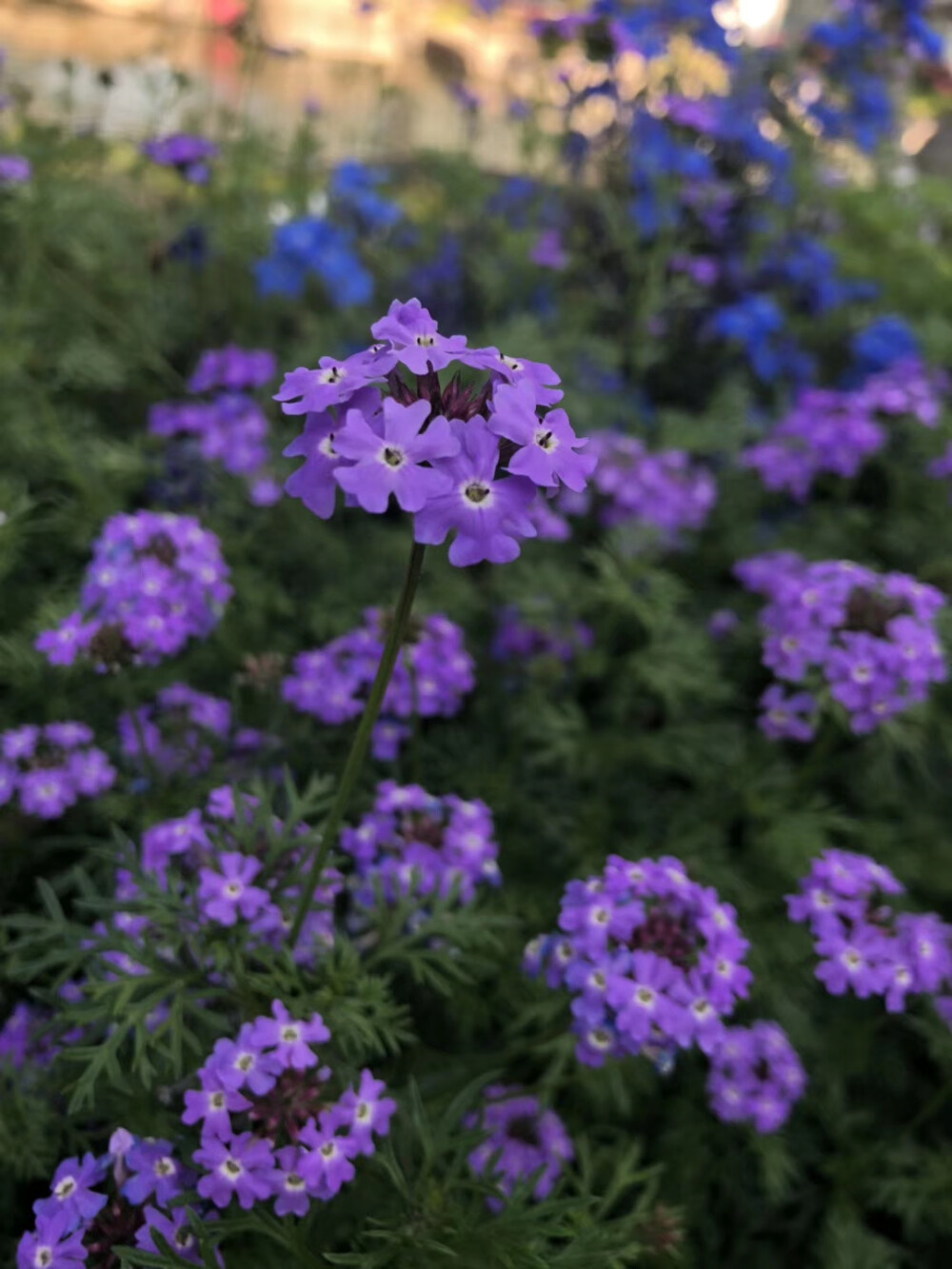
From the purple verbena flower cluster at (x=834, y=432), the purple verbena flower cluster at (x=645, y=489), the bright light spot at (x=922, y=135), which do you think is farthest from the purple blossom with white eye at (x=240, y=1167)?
the bright light spot at (x=922, y=135)

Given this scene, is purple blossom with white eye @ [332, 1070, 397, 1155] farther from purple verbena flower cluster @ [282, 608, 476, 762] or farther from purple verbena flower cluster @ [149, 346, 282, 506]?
purple verbena flower cluster @ [149, 346, 282, 506]

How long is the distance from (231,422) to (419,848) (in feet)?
5.13

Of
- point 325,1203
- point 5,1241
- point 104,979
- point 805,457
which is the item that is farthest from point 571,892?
point 805,457

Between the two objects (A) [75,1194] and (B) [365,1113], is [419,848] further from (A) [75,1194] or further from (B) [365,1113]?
(A) [75,1194]

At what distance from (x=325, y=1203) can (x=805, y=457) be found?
8.45ft

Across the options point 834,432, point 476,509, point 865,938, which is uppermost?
point 834,432

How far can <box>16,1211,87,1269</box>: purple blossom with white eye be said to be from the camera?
1.36 m

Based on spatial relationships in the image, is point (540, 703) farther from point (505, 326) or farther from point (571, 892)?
point (505, 326)

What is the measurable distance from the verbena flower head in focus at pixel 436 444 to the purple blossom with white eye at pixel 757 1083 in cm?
141

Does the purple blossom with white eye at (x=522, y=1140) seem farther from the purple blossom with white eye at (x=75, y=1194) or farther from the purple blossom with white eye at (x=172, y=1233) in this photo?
the purple blossom with white eye at (x=75, y=1194)

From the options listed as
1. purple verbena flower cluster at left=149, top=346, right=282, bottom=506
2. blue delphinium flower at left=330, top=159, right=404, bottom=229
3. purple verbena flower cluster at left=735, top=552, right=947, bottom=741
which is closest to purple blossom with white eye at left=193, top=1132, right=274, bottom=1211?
purple verbena flower cluster at left=735, top=552, right=947, bottom=741

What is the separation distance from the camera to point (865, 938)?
1.94 metres

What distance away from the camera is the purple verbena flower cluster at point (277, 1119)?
1.38m

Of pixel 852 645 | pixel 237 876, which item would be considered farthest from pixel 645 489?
pixel 237 876
